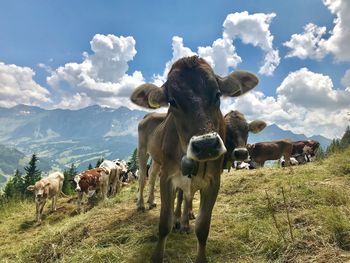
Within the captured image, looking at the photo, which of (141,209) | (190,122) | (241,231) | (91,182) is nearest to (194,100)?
(190,122)

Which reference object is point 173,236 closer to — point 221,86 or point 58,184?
point 221,86

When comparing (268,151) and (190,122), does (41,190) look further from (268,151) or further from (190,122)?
(268,151)

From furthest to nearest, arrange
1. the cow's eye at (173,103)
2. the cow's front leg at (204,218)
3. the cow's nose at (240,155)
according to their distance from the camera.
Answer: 1. the cow's nose at (240,155)
2. the cow's front leg at (204,218)
3. the cow's eye at (173,103)

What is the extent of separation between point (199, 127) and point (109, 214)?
5.28m

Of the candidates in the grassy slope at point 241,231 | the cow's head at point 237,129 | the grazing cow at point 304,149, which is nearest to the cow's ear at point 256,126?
the cow's head at point 237,129

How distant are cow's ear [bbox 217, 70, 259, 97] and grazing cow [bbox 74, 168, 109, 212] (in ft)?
32.8

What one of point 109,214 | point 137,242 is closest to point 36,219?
point 109,214

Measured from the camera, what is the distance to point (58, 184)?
54.4 ft

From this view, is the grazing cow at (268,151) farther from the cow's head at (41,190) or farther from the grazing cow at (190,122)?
the grazing cow at (190,122)

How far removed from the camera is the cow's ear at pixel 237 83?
5.45m

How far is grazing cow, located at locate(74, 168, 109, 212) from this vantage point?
1435 centimetres

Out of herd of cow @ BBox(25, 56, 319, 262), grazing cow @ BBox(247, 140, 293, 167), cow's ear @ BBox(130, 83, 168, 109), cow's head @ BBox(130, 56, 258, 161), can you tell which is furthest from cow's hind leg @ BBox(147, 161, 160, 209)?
grazing cow @ BBox(247, 140, 293, 167)

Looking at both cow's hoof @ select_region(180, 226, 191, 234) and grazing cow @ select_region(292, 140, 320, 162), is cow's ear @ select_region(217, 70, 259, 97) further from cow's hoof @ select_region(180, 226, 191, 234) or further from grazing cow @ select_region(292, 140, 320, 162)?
grazing cow @ select_region(292, 140, 320, 162)

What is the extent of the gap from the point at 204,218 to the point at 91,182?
10.6 meters
